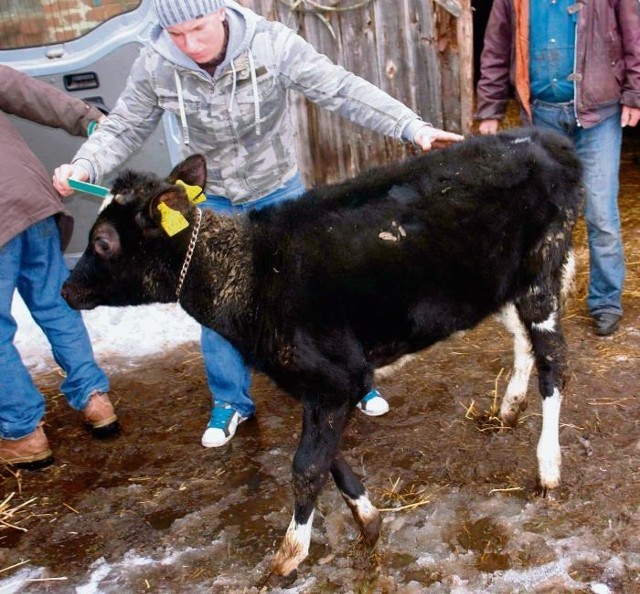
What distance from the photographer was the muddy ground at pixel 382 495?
3.45 m

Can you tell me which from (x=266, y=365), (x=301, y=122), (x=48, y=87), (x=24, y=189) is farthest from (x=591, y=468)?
(x=301, y=122)

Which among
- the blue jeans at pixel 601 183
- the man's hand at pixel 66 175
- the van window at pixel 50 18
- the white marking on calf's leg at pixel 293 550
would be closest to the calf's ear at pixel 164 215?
the man's hand at pixel 66 175

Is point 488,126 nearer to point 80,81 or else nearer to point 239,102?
point 239,102

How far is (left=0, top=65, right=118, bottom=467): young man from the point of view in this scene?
4375mm

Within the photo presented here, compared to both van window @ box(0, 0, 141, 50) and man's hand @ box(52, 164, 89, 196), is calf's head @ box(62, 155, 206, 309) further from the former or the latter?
van window @ box(0, 0, 141, 50)

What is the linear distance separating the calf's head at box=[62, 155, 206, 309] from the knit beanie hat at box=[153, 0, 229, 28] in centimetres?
65

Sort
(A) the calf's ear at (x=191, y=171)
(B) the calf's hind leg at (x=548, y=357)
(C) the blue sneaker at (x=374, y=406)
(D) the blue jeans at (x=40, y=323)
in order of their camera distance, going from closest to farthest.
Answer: (A) the calf's ear at (x=191, y=171), (B) the calf's hind leg at (x=548, y=357), (D) the blue jeans at (x=40, y=323), (C) the blue sneaker at (x=374, y=406)

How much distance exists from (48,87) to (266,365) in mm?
2497

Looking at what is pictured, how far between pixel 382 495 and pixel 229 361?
130 cm

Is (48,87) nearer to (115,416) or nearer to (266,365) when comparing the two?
(115,416)

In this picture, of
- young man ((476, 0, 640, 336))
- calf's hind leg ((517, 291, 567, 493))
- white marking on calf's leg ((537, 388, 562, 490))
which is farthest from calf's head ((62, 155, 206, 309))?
young man ((476, 0, 640, 336))

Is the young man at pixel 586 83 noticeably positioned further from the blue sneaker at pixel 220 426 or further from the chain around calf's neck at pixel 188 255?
the blue sneaker at pixel 220 426

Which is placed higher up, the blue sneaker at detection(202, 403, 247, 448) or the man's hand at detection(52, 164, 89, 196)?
the man's hand at detection(52, 164, 89, 196)

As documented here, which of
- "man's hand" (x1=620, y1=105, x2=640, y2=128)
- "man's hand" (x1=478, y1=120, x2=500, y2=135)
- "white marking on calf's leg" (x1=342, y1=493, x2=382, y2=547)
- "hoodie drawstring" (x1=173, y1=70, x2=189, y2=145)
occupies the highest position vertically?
"hoodie drawstring" (x1=173, y1=70, x2=189, y2=145)
